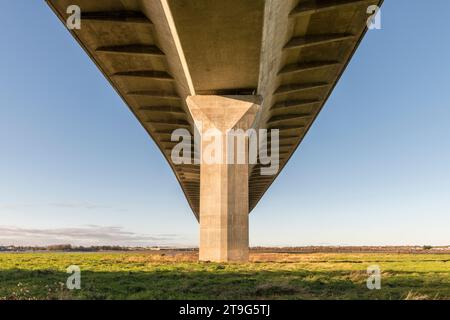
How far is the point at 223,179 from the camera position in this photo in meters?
20.0

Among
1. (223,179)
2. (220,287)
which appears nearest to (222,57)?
(223,179)

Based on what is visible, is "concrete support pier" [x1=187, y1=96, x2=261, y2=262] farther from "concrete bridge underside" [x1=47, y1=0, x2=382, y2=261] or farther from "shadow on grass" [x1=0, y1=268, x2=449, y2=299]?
"shadow on grass" [x1=0, y1=268, x2=449, y2=299]

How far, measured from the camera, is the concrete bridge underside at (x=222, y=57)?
13.9 metres

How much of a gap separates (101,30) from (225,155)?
24.2 feet

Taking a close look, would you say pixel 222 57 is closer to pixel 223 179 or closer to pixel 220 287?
pixel 223 179

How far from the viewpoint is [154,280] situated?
13.6 m

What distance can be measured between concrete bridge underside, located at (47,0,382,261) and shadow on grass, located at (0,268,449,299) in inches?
211

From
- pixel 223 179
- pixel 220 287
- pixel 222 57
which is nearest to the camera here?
pixel 220 287

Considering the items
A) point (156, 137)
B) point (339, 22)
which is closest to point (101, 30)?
point (339, 22)

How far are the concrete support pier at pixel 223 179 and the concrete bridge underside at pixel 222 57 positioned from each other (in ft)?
0.15

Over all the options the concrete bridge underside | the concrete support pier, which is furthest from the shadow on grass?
the concrete bridge underside

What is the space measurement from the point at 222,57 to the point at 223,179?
235 inches

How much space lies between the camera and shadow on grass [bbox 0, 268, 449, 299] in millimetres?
10336
